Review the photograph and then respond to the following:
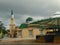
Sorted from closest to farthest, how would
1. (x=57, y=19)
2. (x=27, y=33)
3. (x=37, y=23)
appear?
(x=57, y=19) → (x=37, y=23) → (x=27, y=33)

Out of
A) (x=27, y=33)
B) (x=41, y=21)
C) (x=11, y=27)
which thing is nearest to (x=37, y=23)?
(x=41, y=21)

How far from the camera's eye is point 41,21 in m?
32.3

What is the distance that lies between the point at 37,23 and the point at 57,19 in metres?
3.44

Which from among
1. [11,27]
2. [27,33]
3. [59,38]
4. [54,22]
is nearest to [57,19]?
[54,22]

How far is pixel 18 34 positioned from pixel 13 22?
5.05 m

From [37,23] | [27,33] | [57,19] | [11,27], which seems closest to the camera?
[57,19]

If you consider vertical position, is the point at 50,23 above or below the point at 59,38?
above

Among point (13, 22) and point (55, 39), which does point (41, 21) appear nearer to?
point (55, 39)

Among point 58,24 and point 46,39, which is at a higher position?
point 58,24

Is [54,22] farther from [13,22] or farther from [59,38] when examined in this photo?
[13,22]

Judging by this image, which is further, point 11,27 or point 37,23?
point 11,27

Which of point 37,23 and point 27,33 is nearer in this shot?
point 37,23

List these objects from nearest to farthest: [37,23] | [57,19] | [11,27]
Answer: [57,19], [37,23], [11,27]

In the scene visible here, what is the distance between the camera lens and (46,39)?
1330 inches
